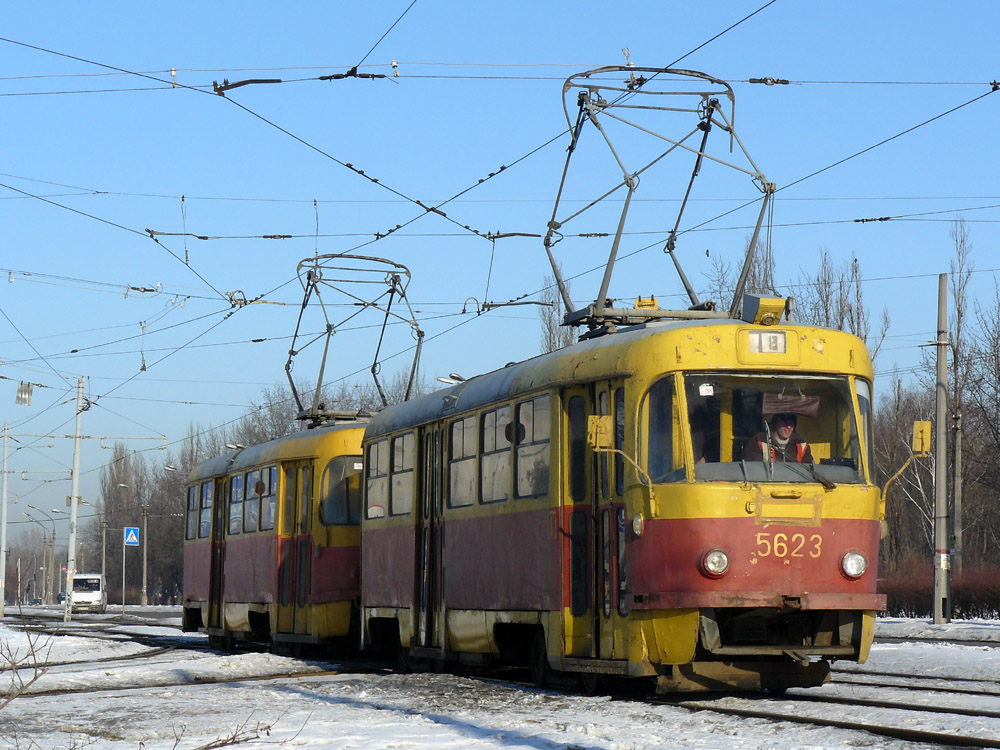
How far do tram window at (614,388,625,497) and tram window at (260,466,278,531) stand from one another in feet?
30.3

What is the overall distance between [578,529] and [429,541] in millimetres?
3434

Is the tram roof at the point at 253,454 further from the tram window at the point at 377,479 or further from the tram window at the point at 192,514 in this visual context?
the tram window at the point at 377,479

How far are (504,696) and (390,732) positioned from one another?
7.91 ft

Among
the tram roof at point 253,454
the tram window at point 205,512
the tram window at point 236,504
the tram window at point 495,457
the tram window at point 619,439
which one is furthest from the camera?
the tram window at point 205,512

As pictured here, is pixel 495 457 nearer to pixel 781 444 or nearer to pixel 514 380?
→ pixel 514 380

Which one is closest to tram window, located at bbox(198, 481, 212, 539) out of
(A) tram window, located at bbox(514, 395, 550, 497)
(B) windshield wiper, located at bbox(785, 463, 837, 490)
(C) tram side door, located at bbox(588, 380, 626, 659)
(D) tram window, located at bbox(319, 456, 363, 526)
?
(D) tram window, located at bbox(319, 456, 363, 526)

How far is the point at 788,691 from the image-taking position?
12070 mm

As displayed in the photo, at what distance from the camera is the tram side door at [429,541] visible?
1466cm

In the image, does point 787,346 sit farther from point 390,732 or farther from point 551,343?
point 551,343

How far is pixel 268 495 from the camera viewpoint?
20.0 metres

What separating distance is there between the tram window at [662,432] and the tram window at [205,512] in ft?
46.1

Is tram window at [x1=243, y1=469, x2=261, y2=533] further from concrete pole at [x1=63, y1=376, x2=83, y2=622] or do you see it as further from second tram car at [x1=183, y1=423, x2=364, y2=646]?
concrete pole at [x1=63, y1=376, x2=83, y2=622]

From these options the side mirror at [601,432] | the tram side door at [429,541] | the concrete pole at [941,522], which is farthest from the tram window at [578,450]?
the concrete pole at [941,522]

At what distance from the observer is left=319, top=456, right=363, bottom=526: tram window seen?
18.5 m
